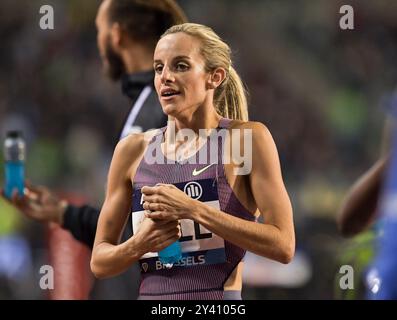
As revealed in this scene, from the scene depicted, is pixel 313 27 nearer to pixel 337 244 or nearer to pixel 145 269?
pixel 337 244

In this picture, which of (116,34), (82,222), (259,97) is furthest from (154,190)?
(259,97)

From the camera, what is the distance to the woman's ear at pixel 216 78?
283 cm

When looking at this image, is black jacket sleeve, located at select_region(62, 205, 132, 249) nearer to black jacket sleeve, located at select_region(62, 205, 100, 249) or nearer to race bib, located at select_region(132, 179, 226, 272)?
black jacket sleeve, located at select_region(62, 205, 100, 249)

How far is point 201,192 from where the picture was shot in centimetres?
275

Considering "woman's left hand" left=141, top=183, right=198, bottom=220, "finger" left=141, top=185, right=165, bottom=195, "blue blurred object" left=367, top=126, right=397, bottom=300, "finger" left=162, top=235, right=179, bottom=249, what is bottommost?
"blue blurred object" left=367, top=126, right=397, bottom=300

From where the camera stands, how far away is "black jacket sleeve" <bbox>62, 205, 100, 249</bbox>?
3971 millimetres

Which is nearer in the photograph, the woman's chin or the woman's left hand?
the woman's left hand

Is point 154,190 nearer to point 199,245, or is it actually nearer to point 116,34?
point 199,245

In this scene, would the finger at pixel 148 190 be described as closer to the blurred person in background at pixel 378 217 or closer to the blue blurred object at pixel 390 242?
the blurred person in background at pixel 378 217

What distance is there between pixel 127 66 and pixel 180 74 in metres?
1.30

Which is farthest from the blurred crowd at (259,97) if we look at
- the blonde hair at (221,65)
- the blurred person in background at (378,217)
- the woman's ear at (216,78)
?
the woman's ear at (216,78)

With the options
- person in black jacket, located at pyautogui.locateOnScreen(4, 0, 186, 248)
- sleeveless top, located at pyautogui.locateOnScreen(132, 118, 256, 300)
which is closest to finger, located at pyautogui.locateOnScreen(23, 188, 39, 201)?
person in black jacket, located at pyautogui.locateOnScreen(4, 0, 186, 248)

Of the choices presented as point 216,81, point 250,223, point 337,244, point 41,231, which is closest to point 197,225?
point 250,223

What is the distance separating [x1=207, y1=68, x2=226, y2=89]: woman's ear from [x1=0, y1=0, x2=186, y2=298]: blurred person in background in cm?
87
